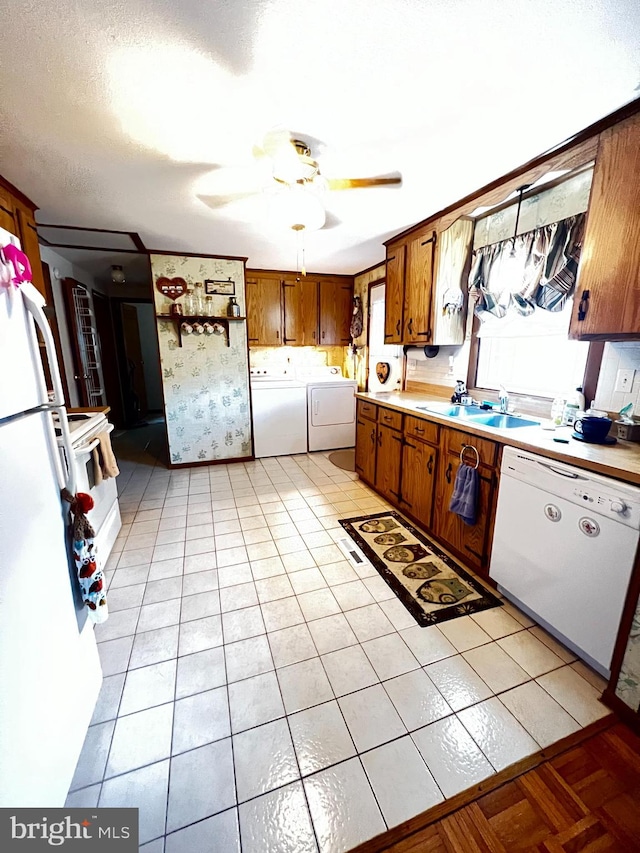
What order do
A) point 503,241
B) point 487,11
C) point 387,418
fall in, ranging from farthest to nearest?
point 387,418, point 503,241, point 487,11

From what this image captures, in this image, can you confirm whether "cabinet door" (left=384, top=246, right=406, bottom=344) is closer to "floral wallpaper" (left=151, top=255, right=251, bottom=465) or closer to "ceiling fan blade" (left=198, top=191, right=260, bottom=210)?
"ceiling fan blade" (left=198, top=191, right=260, bottom=210)

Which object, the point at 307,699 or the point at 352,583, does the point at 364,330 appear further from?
the point at 307,699

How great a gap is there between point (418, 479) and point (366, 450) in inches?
34.9

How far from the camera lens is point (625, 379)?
69.0 inches

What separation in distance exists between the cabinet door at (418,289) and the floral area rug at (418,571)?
5.22ft

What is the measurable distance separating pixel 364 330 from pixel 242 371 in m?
1.73

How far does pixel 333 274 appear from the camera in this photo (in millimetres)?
4586

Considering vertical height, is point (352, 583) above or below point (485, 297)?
below

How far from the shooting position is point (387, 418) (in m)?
2.96

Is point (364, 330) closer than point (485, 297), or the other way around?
point (485, 297)

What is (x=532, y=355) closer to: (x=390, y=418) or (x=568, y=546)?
(x=390, y=418)

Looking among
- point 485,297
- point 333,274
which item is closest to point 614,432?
point 485,297

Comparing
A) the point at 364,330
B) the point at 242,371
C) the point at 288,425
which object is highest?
the point at 364,330

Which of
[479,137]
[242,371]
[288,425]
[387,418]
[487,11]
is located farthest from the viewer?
[288,425]
